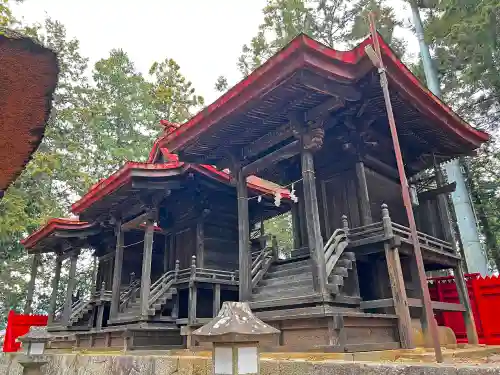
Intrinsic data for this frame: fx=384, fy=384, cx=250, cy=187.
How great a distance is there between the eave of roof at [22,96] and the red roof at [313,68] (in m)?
4.44

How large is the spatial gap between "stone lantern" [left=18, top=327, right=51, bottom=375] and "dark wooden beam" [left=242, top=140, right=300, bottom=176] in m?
5.14

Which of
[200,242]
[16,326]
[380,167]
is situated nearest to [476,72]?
[380,167]

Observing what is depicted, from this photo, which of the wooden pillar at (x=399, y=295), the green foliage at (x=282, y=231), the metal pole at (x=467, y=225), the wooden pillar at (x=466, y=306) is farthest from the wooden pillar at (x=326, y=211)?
the green foliage at (x=282, y=231)

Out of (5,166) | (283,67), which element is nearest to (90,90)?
(283,67)

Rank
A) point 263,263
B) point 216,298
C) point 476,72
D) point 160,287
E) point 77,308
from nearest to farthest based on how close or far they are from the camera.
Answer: point 263,263 → point 216,298 → point 160,287 → point 476,72 → point 77,308

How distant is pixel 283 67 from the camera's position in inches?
248

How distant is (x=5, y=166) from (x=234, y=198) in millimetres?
10148

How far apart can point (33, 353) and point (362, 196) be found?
23.2ft

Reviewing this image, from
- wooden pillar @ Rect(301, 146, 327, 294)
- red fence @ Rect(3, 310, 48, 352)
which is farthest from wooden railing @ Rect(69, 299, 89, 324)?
wooden pillar @ Rect(301, 146, 327, 294)

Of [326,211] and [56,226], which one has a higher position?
[56,226]

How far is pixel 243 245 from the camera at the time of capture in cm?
815

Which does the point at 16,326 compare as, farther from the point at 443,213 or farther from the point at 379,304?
the point at 443,213

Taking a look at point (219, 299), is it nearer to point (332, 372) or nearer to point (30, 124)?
point (332, 372)

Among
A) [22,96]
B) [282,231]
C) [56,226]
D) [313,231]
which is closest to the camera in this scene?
[22,96]
